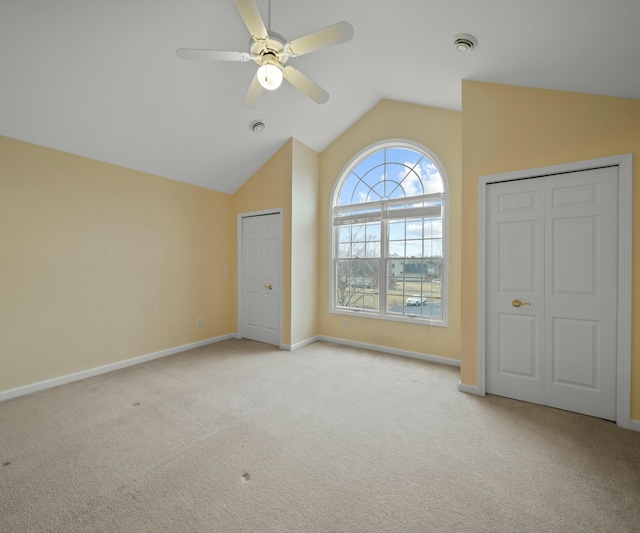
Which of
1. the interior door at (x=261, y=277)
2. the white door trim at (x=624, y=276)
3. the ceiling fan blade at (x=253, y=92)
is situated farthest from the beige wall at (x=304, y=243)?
the white door trim at (x=624, y=276)

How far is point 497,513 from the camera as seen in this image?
1.57 m

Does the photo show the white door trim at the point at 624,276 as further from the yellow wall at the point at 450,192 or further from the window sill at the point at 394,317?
the window sill at the point at 394,317

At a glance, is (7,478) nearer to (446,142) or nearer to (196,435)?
(196,435)

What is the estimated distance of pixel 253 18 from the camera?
69.5 inches

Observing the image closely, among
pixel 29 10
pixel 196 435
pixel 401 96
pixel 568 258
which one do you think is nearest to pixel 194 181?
pixel 29 10

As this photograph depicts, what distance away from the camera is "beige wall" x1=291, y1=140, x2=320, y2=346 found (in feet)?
14.5

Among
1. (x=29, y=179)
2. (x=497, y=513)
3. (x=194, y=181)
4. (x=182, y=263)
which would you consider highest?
(x=194, y=181)

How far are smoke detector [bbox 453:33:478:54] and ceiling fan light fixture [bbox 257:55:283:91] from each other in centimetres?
146

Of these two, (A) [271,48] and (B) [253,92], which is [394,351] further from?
(A) [271,48]

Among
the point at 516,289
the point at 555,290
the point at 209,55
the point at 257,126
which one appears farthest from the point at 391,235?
the point at 209,55

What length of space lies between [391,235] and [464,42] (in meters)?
2.38

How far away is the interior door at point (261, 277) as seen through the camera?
183 inches

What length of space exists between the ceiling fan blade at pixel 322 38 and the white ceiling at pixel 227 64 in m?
0.74

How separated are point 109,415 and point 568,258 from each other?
13.9ft
